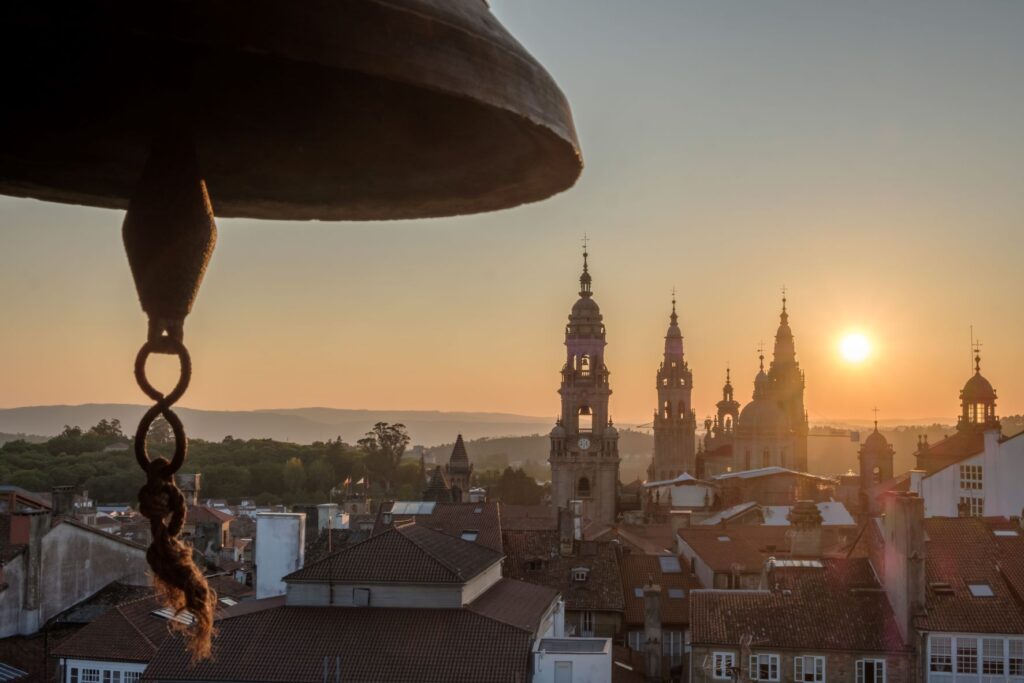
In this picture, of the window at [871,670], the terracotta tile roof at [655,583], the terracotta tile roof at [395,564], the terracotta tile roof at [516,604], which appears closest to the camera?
the terracotta tile roof at [516,604]

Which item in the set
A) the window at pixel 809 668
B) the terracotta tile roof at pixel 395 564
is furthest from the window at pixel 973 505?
the terracotta tile roof at pixel 395 564

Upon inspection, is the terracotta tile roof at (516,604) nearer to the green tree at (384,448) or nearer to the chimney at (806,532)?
the chimney at (806,532)

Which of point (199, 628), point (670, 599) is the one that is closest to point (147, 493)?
point (199, 628)

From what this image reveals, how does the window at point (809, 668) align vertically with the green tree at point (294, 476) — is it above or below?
below

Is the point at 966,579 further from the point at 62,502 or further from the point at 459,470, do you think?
the point at 459,470

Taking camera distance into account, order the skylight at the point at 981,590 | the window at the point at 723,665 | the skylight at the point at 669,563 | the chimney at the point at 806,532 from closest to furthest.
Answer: the window at the point at 723,665, the skylight at the point at 981,590, the chimney at the point at 806,532, the skylight at the point at 669,563

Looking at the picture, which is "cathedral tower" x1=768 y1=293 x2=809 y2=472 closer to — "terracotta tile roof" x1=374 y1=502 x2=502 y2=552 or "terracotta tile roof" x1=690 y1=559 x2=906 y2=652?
"terracotta tile roof" x1=374 y1=502 x2=502 y2=552

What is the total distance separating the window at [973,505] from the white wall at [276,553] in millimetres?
34612

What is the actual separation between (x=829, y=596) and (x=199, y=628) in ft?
105

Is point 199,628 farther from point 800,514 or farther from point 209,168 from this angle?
point 800,514

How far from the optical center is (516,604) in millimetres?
32875

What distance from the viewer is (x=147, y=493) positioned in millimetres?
2518

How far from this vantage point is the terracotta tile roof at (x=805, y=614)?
1209 inches

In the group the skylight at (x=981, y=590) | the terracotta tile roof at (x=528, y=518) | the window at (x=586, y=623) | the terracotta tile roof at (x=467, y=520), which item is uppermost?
the terracotta tile roof at (x=467, y=520)
